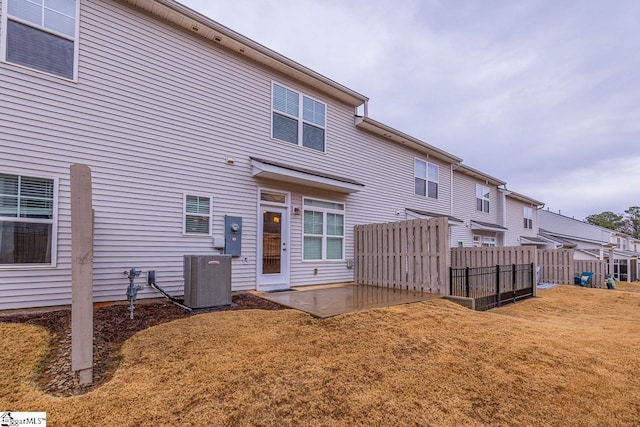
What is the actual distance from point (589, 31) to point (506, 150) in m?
14.7

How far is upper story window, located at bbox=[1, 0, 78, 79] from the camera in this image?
498 cm

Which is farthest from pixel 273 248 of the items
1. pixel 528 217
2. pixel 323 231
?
pixel 528 217

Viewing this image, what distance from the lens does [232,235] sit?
718cm

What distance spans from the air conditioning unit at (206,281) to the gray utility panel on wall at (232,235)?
1304 mm

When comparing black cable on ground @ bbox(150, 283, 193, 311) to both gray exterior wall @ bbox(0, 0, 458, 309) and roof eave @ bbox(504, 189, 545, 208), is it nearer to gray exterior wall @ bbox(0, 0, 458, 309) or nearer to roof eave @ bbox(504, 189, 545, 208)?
gray exterior wall @ bbox(0, 0, 458, 309)

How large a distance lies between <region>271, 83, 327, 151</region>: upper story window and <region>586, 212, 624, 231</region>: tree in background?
66.7 metres

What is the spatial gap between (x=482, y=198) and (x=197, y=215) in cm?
1622

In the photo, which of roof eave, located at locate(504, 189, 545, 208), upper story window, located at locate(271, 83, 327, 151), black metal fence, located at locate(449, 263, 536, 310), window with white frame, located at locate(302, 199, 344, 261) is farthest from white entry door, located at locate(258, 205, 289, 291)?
roof eave, located at locate(504, 189, 545, 208)

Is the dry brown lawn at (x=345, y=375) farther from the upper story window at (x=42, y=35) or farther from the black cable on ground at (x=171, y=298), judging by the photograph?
the upper story window at (x=42, y=35)

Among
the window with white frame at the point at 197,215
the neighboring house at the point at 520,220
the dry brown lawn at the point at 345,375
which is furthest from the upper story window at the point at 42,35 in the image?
the neighboring house at the point at 520,220

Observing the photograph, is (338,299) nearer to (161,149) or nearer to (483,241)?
(161,149)

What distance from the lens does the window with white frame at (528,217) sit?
22.0 meters

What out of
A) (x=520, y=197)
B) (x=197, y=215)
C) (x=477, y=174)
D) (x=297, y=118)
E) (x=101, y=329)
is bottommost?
(x=101, y=329)

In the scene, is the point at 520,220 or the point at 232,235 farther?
the point at 520,220
